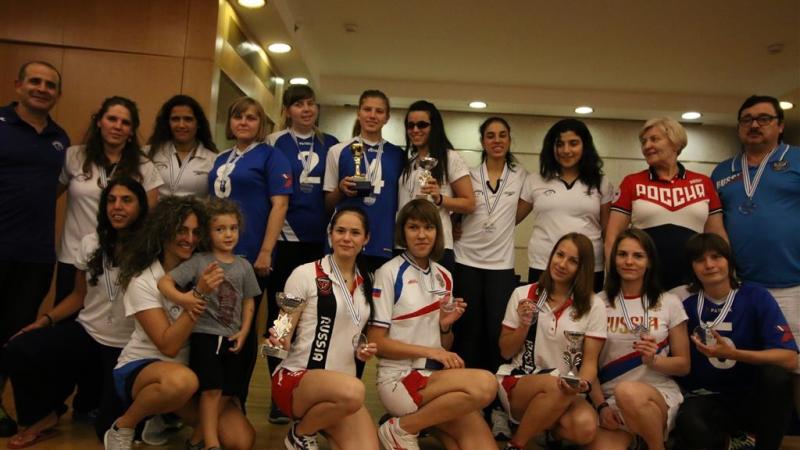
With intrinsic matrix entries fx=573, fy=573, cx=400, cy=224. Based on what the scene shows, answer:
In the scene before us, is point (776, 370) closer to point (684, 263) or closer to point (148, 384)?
point (684, 263)

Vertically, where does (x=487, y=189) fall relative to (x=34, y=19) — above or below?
below

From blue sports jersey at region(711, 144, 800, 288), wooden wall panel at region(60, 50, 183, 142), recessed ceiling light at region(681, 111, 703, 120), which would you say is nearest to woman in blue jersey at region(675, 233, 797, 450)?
blue sports jersey at region(711, 144, 800, 288)

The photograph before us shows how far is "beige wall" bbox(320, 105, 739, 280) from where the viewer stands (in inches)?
340

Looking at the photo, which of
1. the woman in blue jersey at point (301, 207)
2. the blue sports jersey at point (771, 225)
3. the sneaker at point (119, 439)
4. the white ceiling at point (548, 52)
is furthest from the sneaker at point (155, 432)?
the white ceiling at point (548, 52)

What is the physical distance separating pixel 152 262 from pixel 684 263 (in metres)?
2.74

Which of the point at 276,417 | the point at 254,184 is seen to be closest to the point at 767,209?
the point at 254,184

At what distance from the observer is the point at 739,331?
9.52 feet

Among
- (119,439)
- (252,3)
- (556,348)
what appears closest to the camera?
(119,439)

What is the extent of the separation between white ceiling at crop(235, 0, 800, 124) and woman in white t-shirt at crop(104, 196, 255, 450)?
9.86 ft

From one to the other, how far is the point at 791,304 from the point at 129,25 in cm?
507

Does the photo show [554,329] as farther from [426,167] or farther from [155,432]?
[155,432]

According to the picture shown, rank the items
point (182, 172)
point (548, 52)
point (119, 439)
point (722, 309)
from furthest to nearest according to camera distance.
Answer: point (548, 52), point (182, 172), point (722, 309), point (119, 439)

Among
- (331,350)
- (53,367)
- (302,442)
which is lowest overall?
(302,442)

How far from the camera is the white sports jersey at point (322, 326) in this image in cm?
259
